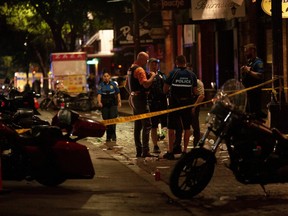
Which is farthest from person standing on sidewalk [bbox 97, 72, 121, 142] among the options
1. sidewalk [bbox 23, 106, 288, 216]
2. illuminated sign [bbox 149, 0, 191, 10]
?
illuminated sign [bbox 149, 0, 191, 10]

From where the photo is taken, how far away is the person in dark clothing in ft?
45.1

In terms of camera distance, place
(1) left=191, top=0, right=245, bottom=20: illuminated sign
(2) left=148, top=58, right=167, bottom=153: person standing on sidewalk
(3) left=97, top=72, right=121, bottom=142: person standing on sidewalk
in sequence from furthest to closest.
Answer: (1) left=191, top=0, right=245, bottom=20: illuminated sign → (3) left=97, top=72, right=121, bottom=142: person standing on sidewalk → (2) left=148, top=58, right=167, bottom=153: person standing on sidewalk

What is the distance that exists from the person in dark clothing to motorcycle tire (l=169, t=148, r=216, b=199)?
14.4 feet

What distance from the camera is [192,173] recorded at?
9.27 m

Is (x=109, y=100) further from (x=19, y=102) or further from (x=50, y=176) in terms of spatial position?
(x=50, y=176)

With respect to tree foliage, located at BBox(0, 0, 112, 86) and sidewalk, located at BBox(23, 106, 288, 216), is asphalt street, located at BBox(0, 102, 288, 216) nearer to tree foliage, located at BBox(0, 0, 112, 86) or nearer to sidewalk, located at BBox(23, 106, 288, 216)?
sidewalk, located at BBox(23, 106, 288, 216)

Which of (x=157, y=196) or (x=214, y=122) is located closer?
(x=214, y=122)

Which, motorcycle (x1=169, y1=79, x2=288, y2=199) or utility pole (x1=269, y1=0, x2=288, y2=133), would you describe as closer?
motorcycle (x1=169, y1=79, x2=288, y2=199)

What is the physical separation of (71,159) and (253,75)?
16.5 feet

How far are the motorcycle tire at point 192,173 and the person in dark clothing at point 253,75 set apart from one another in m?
4.39

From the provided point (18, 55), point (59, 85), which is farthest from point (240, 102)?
point (18, 55)

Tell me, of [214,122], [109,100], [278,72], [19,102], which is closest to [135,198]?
[214,122]

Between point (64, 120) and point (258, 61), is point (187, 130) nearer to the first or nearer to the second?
point (258, 61)

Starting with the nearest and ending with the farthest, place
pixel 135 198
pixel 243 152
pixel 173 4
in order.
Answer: pixel 243 152 → pixel 135 198 → pixel 173 4
